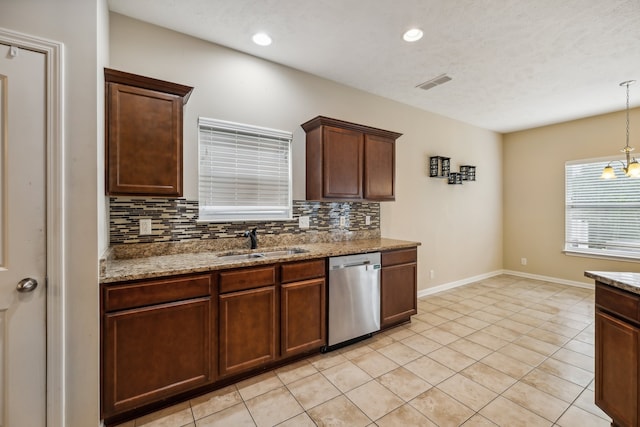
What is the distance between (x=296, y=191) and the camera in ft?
10.0

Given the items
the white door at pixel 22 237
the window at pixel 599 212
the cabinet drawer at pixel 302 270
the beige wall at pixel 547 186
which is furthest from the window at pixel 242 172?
the window at pixel 599 212

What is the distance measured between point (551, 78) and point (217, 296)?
4257mm

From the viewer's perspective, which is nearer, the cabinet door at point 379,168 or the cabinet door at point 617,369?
the cabinet door at point 617,369

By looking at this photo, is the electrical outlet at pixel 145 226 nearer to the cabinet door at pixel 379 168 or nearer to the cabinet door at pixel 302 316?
the cabinet door at pixel 302 316

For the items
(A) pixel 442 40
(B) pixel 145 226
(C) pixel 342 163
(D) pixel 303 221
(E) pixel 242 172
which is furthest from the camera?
(D) pixel 303 221

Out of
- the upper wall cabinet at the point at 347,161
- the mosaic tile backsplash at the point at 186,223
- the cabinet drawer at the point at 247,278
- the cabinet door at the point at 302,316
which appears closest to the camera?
the cabinet drawer at the point at 247,278

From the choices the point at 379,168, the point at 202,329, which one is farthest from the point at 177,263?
the point at 379,168

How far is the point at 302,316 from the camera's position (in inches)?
94.1

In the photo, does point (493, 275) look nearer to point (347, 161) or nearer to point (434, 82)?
point (434, 82)

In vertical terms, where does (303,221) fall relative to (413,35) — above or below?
below

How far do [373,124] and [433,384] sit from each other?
9.82 feet

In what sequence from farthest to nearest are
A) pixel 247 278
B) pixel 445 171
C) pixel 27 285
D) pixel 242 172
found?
pixel 445 171 → pixel 242 172 → pixel 247 278 → pixel 27 285

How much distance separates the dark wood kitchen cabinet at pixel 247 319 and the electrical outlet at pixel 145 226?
2.57ft

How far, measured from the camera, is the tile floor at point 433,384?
1.79 metres
